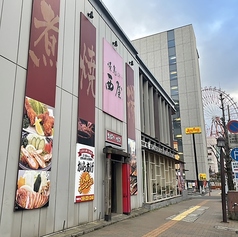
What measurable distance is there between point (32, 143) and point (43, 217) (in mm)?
2205

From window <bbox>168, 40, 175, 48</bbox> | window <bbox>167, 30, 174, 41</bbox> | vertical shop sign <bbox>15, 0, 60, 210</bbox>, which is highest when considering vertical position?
window <bbox>167, 30, 174, 41</bbox>

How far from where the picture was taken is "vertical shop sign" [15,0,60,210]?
664 cm

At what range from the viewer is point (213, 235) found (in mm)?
7871

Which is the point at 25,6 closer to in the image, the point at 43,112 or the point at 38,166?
the point at 43,112

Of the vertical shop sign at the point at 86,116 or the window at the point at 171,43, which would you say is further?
the window at the point at 171,43

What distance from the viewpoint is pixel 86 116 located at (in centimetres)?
984

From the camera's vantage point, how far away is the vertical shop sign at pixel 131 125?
13685mm

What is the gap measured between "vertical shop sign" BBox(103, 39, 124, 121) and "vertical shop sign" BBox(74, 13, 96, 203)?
1125mm

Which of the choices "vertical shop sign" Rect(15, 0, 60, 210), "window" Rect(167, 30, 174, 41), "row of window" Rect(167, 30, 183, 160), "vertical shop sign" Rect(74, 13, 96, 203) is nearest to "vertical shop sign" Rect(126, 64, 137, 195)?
"vertical shop sign" Rect(74, 13, 96, 203)

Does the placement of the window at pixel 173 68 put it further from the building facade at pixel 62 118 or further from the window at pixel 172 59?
the building facade at pixel 62 118

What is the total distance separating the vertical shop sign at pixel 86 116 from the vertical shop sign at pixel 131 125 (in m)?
4.16

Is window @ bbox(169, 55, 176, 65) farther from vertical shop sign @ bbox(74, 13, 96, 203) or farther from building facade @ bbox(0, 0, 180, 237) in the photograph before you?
vertical shop sign @ bbox(74, 13, 96, 203)

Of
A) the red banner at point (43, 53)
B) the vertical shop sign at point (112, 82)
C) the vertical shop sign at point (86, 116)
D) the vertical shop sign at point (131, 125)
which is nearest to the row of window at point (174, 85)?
the vertical shop sign at point (131, 125)

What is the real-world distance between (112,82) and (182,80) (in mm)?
43062
